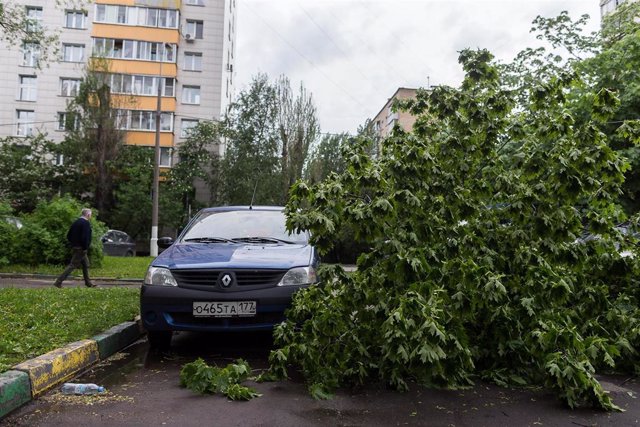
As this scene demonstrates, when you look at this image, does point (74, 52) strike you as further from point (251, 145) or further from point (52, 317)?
point (52, 317)

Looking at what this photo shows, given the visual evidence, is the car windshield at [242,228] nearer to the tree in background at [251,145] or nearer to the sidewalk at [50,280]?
the sidewalk at [50,280]

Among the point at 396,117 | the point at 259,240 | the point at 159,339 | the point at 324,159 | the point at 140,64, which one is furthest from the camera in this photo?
the point at 396,117

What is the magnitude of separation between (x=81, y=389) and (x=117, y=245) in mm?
20793

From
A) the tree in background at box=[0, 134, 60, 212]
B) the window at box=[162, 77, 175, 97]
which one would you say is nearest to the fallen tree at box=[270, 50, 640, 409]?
the tree in background at box=[0, 134, 60, 212]

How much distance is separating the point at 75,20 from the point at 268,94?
16.5m

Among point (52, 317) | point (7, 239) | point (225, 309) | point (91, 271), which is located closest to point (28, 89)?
point (7, 239)

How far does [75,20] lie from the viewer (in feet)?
127

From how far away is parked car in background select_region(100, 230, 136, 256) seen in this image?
75.9ft

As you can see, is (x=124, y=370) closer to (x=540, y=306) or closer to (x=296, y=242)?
(x=296, y=242)

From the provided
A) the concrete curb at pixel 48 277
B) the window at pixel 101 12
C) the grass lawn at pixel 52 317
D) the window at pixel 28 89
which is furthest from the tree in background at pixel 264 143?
the grass lawn at pixel 52 317

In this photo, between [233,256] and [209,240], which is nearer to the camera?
[233,256]

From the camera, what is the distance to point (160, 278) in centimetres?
538

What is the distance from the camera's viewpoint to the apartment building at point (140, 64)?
123 ft

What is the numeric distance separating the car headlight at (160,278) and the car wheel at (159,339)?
0.61m
